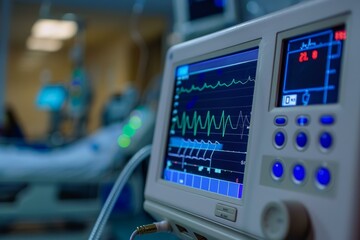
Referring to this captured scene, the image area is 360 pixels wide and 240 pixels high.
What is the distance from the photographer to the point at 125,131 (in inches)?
101

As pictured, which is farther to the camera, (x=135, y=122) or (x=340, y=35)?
(x=135, y=122)

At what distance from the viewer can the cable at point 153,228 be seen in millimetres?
640

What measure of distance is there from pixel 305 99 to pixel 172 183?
276 mm

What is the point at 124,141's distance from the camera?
246cm

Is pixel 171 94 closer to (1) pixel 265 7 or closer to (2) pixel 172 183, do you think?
(2) pixel 172 183

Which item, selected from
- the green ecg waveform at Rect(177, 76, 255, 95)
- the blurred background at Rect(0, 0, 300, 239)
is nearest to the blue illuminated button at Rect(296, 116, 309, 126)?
the green ecg waveform at Rect(177, 76, 255, 95)

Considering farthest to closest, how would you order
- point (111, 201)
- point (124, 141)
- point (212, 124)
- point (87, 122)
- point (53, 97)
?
point (53, 97) < point (87, 122) < point (124, 141) < point (111, 201) < point (212, 124)

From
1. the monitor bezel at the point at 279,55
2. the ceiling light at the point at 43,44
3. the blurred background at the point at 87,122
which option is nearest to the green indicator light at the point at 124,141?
the blurred background at the point at 87,122

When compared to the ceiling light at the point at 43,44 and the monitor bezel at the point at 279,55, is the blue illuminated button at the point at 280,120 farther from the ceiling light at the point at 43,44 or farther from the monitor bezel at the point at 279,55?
the ceiling light at the point at 43,44

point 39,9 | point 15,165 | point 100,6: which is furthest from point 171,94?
point 39,9

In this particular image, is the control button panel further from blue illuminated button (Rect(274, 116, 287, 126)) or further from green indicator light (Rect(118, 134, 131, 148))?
green indicator light (Rect(118, 134, 131, 148))

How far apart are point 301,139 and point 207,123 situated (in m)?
0.21

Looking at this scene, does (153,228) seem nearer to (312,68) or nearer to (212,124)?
(212,124)

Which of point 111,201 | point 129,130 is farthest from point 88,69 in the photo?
point 111,201
